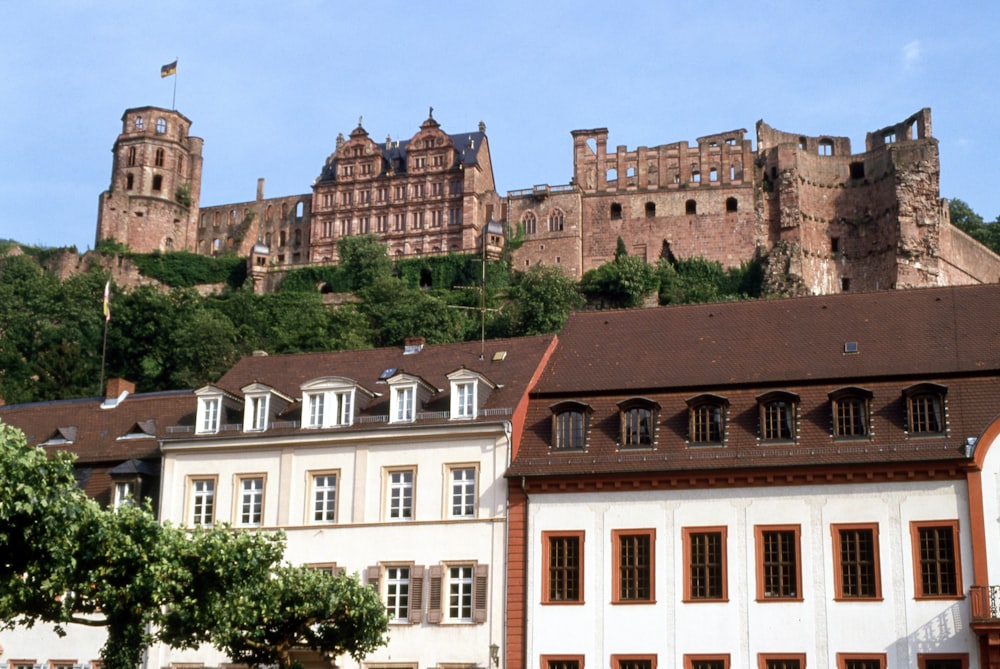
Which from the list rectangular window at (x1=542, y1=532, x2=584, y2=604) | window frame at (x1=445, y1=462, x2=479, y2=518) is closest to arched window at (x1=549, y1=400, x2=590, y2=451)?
window frame at (x1=445, y1=462, x2=479, y2=518)

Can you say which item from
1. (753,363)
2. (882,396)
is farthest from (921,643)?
(753,363)

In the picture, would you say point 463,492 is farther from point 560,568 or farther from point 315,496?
point 315,496

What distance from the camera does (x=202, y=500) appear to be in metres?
44.5

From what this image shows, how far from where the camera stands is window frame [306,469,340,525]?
141ft

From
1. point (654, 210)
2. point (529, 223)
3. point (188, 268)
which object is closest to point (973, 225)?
point (654, 210)

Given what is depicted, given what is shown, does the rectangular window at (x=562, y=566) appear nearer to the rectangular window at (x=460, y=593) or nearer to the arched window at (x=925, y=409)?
the rectangular window at (x=460, y=593)

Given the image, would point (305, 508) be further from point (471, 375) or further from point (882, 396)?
point (882, 396)

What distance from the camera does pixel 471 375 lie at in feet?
140

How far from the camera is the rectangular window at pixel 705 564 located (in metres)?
38.2

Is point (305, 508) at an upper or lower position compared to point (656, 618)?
upper

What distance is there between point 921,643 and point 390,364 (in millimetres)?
19388

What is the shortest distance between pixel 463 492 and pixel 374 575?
3446 millimetres

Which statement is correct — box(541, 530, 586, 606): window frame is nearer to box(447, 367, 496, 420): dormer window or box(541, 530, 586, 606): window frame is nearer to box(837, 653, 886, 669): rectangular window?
box(447, 367, 496, 420): dormer window

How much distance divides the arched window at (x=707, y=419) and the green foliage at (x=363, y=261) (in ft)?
263
